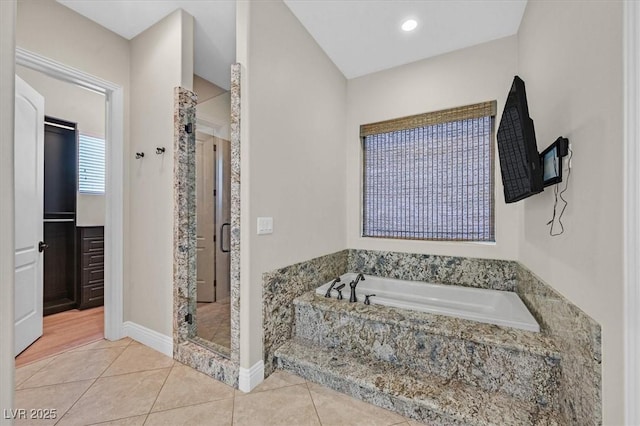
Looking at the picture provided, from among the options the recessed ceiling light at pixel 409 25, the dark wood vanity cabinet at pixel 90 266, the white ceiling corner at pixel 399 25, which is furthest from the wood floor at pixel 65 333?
the recessed ceiling light at pixel 409 25

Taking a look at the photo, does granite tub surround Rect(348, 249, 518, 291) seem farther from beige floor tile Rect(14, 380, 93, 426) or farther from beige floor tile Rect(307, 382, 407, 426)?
beige floor tile Rect(14, 380, 93, 426)

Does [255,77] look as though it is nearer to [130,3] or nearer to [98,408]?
[130,3]

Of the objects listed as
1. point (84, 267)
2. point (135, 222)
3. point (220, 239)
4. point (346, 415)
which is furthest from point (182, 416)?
point (84, 267)

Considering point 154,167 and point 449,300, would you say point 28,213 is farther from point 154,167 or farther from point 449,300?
point 449,300

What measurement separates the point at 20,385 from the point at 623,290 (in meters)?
3.29

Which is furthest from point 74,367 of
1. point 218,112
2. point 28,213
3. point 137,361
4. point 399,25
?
point 399,25

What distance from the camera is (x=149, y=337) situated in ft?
7.58

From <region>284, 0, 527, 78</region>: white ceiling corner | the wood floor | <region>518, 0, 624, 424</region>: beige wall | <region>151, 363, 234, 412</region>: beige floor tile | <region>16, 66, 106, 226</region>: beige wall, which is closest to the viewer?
<region>518, 0, 624, 424</region>: beige wall

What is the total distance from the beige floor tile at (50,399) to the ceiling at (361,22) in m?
2.89

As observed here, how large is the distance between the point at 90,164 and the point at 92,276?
4.63 feet

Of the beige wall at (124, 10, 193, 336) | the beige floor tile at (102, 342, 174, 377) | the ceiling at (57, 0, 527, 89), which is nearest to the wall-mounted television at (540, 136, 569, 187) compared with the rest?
the ceiling at (57, 0, 527, 89)

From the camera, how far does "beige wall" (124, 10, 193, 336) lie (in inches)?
87.9

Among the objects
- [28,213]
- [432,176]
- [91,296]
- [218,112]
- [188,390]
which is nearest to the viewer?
[188,390]

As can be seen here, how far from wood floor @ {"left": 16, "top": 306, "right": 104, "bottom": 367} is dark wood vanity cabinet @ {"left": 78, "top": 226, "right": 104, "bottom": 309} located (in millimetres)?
133
